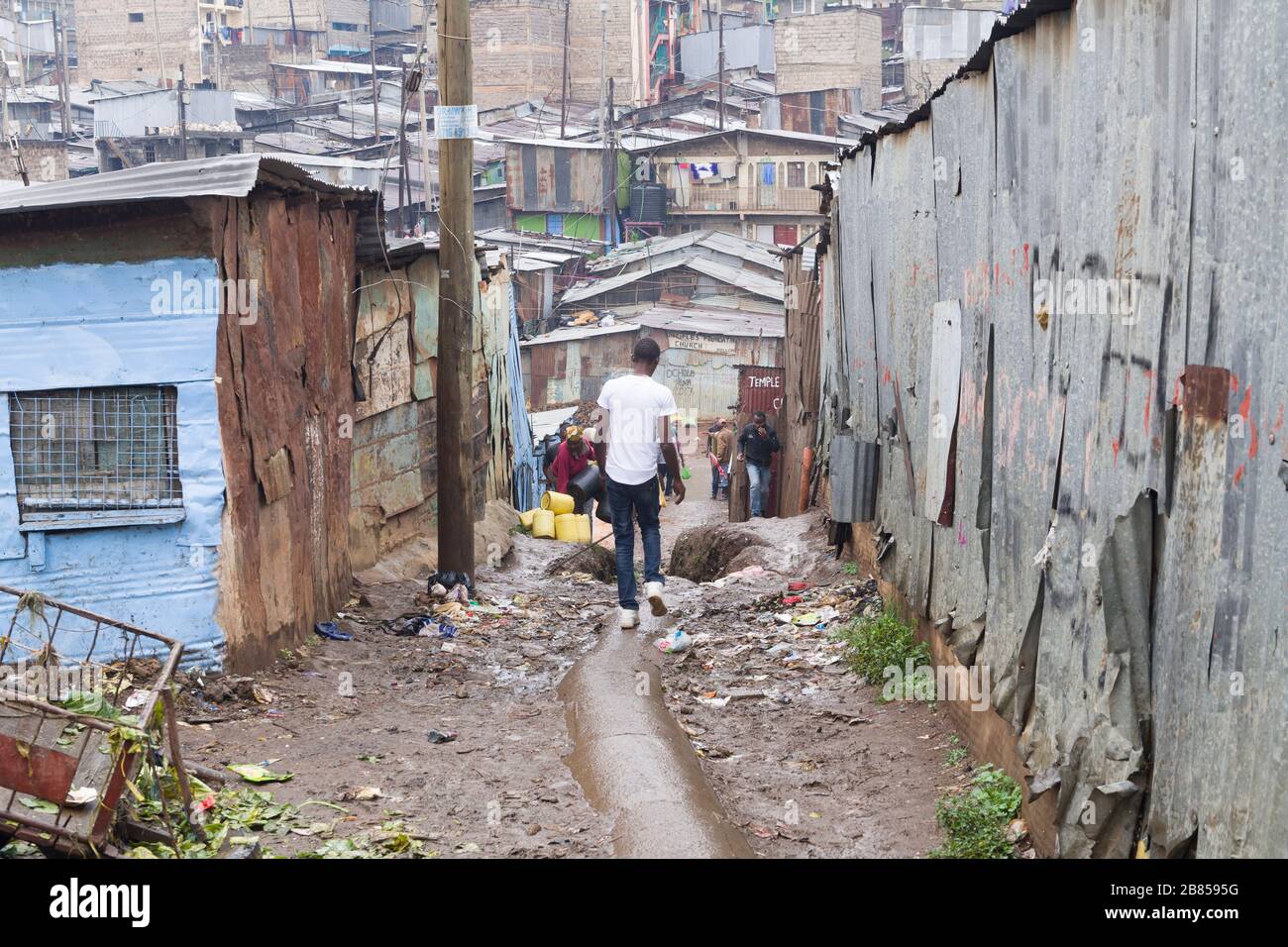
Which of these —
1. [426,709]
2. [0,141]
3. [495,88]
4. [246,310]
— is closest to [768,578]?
[426,709]

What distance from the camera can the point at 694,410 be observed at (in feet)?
112

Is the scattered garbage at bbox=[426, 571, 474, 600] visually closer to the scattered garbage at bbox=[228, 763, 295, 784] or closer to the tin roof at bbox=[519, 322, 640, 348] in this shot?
the scattered garbage at bbox=[228, 763, 295, 784]

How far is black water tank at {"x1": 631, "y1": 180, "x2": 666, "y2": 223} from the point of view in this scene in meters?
41.1

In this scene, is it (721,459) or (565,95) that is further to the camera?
(565,95)

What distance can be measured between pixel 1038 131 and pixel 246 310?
4.19 meters

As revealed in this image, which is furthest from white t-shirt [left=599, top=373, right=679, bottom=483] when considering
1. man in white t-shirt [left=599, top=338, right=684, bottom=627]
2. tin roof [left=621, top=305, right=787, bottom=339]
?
tin roof [left=621, top=305, right=787, bottom=339]

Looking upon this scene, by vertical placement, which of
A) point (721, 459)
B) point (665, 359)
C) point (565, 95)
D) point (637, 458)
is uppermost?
point (565, 95)

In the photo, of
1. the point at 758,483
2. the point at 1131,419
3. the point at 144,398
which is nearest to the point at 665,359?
the point at 758,483

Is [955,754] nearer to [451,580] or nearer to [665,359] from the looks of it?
[451,580]

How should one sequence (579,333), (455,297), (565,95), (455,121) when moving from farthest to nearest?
(565,95)
(579,333)
(455,297)
(455,121)

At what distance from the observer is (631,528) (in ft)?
26.5

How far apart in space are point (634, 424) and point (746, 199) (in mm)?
34388

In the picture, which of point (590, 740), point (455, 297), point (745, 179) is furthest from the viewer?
point (745, 179)

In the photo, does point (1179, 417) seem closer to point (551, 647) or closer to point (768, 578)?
point (551, 647)
